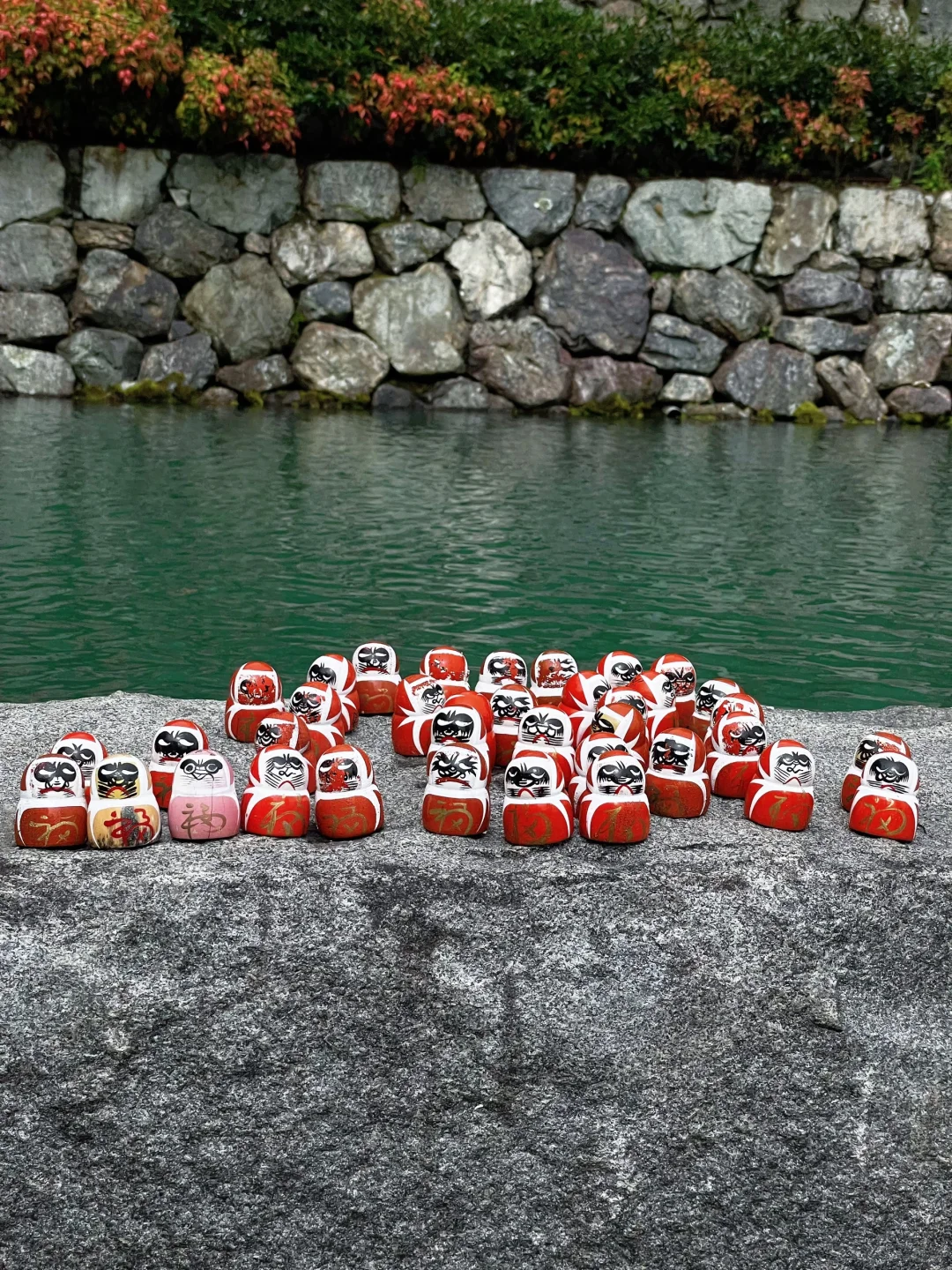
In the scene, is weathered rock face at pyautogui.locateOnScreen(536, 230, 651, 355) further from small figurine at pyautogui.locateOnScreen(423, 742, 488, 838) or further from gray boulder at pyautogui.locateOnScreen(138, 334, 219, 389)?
small figurine at pyautogui.locateOnScreen(423, 742, 488, 838)

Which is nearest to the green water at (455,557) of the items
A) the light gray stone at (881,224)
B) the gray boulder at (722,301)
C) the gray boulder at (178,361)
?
the gray boulder at (178,361)

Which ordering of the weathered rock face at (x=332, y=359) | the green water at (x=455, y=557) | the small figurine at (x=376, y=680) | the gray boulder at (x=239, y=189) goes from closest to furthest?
1. the small figurine at (x=376, y=680)
2. the green water at (x=455, y=557)
3. the gray boulder at (x=239, y=189)
4. the weathered rock face at (x=332, y=359)

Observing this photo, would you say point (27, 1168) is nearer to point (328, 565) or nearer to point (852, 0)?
point (328, 565)

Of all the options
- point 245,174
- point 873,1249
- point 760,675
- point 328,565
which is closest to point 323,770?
point 873,1249

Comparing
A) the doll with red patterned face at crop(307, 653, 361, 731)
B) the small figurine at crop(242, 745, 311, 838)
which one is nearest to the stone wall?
the doll with red patterned face at crop(307, 653, 361, 731)

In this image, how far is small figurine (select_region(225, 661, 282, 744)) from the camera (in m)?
3.31

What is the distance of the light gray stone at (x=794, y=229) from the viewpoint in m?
13.4

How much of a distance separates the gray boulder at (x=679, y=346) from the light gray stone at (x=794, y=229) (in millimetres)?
929

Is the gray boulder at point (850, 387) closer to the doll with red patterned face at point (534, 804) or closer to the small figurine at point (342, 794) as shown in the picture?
the doll with red patterned face at point (534, 804)

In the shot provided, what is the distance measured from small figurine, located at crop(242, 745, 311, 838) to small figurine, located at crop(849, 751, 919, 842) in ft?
3.88

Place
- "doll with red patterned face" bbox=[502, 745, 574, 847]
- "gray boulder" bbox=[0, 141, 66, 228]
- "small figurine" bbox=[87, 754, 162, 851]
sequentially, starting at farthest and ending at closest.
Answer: "gray boulder" bbox=[0, 141, 66, 228]
"doll with red patterned face" bbox=[502, 745, 574, 847]
"small figurine" bbox=[87, 754, 162, 851]

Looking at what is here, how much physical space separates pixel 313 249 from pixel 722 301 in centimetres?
425

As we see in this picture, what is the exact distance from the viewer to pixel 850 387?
13.5m

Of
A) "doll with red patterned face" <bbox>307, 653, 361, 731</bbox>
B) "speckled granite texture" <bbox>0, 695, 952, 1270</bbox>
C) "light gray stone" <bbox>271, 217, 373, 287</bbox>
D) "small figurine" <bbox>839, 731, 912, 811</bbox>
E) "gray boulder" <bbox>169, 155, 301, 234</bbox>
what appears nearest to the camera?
"speckled granite texture" <bbox>0, 695, 952, 1270</bbox>
